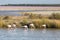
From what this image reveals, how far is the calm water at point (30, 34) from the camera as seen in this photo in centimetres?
2848

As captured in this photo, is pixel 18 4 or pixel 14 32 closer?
pixel 14 32

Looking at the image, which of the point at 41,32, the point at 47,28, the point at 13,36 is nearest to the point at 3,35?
the point at 13,36

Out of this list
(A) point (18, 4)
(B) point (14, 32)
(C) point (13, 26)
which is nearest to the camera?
(B) point (14, 32)

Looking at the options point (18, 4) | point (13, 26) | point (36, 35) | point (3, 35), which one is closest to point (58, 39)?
point (36, 35)

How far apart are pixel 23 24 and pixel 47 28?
210 centimetres

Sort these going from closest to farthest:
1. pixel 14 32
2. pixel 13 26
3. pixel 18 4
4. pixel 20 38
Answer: pixel 20 38 < pixel 14 32 < pixel 13 26 < pixel 18 4

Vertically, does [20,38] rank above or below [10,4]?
above

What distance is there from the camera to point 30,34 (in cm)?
3017

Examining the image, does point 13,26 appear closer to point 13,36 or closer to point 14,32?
point 14,32

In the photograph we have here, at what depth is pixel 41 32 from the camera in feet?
103

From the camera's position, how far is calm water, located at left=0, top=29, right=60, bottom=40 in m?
28.5

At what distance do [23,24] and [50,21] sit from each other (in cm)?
232

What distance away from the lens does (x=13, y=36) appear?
95.4 feet

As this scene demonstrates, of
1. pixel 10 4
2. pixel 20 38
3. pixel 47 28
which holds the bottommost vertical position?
pixel 10 4
